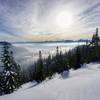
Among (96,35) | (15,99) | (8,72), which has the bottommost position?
(8,72)

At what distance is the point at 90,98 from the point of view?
928 centimetres

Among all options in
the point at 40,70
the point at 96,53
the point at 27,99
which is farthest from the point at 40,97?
the point at 96,53

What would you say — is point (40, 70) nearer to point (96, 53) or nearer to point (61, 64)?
point (61, 64)

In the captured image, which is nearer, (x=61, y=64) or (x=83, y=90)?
(x=83, y=90)

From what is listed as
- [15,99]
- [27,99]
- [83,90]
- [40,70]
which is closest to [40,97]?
[27,99]

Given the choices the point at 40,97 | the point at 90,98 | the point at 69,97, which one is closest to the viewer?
the point at 90,98

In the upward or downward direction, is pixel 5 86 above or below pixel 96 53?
below

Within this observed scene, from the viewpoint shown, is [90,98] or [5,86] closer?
[90,98]

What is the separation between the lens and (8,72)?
30.6m

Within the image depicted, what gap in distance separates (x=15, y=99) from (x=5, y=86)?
71.2 ft

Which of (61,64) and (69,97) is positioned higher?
(69,97)

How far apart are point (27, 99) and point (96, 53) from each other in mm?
51889

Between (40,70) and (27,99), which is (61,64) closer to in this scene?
(40,70)

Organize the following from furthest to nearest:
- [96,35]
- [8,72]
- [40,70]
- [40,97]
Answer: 1. [96,35]
2. [40,70]
3. [8,72]
4. [40,97]
